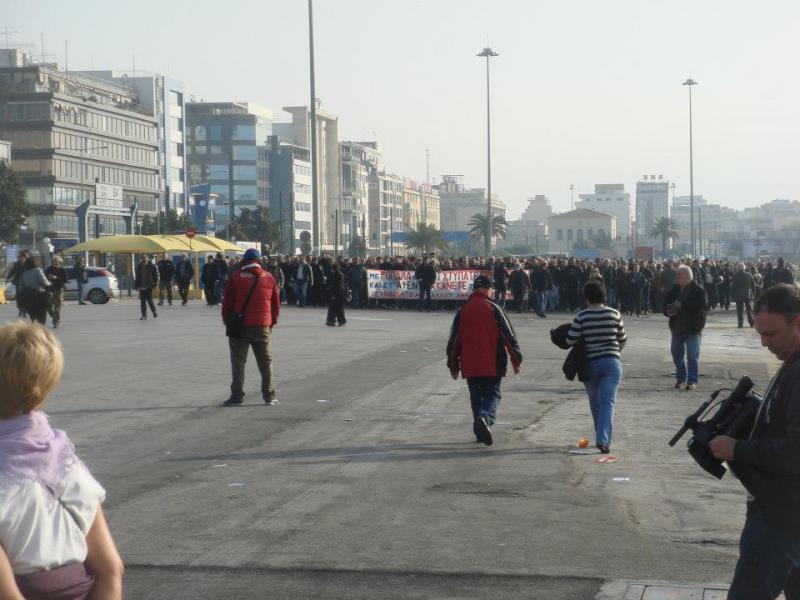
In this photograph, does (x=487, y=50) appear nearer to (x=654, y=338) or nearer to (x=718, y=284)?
(x=718, y=284)

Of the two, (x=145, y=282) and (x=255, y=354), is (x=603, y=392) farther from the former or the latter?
(x=145, y=282)

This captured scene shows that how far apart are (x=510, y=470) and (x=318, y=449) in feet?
6.43

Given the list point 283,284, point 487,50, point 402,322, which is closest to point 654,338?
point 402,322

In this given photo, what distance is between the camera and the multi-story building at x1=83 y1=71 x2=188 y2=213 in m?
144

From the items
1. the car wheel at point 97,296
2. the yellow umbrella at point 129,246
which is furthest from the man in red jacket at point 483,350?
the car wheel at point 97,296

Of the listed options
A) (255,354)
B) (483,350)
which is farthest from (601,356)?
(255,354)

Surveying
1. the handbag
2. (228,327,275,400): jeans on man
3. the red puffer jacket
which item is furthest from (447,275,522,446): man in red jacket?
the handbag

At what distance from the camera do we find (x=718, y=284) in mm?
48281

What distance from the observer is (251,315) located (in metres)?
15.6

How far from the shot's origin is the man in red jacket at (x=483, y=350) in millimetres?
12375

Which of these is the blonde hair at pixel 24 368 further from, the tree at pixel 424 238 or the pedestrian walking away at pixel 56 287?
the tree at pixel 424 238

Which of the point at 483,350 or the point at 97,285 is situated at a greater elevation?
the point at 483,350

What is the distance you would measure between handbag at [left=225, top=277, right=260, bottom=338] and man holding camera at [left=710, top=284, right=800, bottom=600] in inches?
445

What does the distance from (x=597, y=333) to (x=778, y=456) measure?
7.51m
